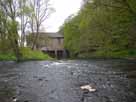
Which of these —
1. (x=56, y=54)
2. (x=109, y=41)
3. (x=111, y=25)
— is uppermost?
(x=111, y=25)

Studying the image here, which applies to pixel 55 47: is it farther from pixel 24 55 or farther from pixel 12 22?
pixel 12 22

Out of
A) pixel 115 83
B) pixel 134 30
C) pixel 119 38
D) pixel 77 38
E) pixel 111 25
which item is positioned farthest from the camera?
pixel 77 38

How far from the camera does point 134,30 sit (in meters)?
16.5

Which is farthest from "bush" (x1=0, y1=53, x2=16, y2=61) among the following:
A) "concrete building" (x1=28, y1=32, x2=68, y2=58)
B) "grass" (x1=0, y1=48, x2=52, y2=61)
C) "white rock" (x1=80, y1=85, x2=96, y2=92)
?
"concrete building" (x1=28, y1=32, x2=68, y2=58)

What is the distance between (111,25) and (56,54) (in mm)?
39626

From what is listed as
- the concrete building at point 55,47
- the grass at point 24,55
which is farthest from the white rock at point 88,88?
the concrete building at point 55,47

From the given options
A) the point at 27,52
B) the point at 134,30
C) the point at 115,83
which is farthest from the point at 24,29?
the point at 115,83

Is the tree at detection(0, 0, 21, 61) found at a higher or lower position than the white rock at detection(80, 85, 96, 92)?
higher

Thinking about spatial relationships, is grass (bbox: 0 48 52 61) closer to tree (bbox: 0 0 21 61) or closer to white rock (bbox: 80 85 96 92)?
tree (bbox: 0 0 21 61)

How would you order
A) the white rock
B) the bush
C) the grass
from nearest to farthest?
the white rock < the bush < the grass

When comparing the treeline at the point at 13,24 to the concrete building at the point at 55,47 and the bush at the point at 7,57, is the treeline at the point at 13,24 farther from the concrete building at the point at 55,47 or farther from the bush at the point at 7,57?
the concrete building at the point at 55,47

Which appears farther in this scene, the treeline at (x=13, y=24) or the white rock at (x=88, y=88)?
the treeline at (x=13, y=24)

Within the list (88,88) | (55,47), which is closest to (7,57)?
(88,88)

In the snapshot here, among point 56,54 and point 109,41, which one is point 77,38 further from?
point 109,41
